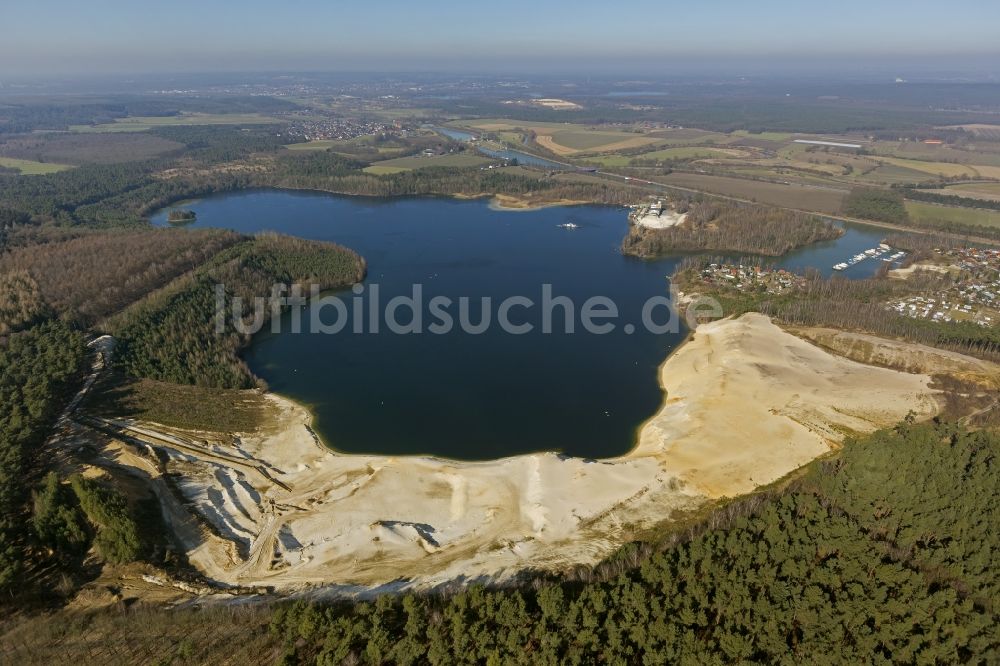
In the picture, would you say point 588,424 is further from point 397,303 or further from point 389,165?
point 389,165

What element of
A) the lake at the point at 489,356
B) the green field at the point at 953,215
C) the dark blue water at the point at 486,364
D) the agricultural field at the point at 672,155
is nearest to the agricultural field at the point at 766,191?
the green field at the point at 953,215

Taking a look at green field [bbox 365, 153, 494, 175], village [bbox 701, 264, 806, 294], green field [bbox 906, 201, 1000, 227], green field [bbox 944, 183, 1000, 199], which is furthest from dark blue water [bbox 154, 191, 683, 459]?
green field [bbox 944, 183, 1000, 199]

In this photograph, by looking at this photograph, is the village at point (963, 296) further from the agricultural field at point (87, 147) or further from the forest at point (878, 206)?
the agricultural field at point (87, 147)

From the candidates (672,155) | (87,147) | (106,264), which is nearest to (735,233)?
(672,155)

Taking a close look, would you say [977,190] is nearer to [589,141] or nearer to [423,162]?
[589,141]

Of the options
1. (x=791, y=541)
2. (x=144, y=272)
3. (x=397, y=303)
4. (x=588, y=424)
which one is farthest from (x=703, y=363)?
(x=144, y=272)

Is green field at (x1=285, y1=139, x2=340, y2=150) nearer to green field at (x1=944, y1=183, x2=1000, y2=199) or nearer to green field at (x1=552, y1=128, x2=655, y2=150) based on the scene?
green field at (x1=552, y1=128, x2=655, y2=150)
